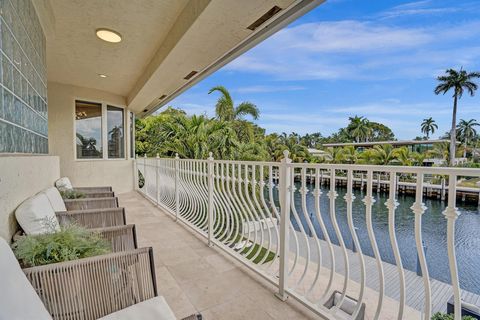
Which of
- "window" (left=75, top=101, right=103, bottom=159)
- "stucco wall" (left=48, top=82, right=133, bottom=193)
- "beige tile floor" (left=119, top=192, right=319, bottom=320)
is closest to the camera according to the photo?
"beige tile floor" (left=119, top=192, right=319, bottom=320)

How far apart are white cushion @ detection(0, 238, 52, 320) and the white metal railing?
65.3 inches

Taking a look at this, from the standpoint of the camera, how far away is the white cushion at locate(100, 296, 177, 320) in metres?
1.18

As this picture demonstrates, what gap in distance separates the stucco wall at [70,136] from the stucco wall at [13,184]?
4.29 m

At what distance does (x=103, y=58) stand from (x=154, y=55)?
95 cm

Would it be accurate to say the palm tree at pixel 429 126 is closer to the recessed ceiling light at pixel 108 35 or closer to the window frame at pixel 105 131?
the window frame at pixel 105 131

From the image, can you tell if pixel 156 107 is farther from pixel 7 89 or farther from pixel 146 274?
pixel 146 274

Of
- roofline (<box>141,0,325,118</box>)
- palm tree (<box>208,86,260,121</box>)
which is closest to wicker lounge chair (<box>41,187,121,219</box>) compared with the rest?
roofline (<box>141,0,325,118</box>)

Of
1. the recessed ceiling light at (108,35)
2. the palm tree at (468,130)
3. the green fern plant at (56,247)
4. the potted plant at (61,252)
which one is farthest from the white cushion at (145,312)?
the palm tree at (468,130)

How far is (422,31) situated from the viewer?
27.5 meters

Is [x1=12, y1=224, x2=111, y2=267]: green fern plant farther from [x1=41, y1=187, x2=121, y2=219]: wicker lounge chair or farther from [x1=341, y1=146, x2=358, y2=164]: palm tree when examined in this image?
[x1=341, y1=146, x2=358, y2=164]: palm tree

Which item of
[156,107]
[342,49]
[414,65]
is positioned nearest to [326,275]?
[156,107]

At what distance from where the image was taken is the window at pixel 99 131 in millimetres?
6168

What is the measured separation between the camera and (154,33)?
3227mm

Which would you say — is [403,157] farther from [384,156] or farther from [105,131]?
[105,131]
